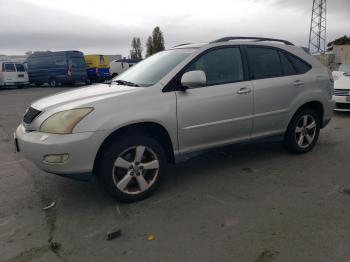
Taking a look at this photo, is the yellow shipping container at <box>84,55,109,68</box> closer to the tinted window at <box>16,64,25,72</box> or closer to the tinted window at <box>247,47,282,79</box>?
the tinted window at <box>16,64,25,72</box>

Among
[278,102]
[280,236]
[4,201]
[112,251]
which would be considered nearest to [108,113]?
[112,251]

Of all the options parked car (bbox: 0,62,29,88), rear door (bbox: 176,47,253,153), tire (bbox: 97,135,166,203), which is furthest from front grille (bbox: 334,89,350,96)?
parked car (bbox: 0,62,29,88)

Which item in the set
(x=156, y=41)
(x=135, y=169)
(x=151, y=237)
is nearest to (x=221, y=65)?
(x=135, y=169)

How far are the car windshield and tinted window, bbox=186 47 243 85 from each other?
0.20 m

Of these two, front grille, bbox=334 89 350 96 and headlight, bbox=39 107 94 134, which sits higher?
headlight, bbox=39 107 94 134

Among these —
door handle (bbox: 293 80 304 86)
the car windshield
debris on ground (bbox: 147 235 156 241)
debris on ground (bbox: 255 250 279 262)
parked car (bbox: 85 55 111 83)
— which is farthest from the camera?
parked car (bbox: 85 55 111 83)

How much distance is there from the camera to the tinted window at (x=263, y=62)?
446 cm

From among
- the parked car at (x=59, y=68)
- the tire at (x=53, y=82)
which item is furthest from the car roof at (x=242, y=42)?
the tire at (x=53, y=82)

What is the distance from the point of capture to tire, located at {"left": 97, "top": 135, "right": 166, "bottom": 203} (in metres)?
3.42

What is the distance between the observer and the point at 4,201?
3791 mm

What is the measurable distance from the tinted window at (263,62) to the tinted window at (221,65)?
8.1 inches

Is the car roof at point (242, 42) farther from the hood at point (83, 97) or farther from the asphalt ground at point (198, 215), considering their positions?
the asphalt ground at point (198, 215)

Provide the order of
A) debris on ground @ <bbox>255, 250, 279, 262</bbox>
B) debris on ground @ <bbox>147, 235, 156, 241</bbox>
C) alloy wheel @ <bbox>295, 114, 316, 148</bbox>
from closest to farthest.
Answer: debris on ground @ <bbox>255, 250, 279, 262</bbox> → debris on ground @ <bbox>147, 235, 156, 241</bbox> → alloy wheel @ <bbox>295, 114, 316, 148</bbox>

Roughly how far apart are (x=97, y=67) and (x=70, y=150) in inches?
837
